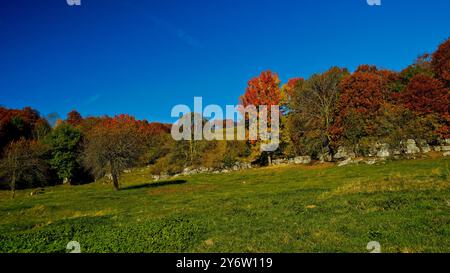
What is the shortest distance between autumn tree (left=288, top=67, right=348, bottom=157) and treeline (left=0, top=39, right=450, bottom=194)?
0.69 feet

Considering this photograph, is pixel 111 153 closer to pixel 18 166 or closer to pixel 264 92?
pixel 18 166

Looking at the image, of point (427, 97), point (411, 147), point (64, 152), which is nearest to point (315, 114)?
point (411, 147)

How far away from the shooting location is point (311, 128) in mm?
68062

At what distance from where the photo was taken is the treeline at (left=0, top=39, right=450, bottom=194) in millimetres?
55625

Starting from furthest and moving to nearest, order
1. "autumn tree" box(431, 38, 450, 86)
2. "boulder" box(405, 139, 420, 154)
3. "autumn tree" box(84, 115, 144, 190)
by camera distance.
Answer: "autumn tree" box(431, 38, 450, 86)
"boulder" box(405, 139, 420, 154)
"autumn tree" box(84, 115, 144, 190)

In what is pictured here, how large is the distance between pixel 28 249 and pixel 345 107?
64.3 metres

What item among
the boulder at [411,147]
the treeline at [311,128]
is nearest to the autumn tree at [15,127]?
the treeline at [311,128]

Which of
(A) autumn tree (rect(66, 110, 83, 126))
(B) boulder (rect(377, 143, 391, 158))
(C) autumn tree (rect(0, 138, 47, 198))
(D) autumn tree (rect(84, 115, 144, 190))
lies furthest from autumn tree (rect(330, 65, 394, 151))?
(A) autumn tree (rect(66, 110, 83, 126))

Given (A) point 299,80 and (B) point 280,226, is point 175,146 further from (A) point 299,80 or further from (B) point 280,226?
(B) point 280,226

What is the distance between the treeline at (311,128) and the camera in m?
55.6

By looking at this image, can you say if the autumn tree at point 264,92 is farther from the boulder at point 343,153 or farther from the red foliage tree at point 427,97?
the red foliage tree at point 427,97

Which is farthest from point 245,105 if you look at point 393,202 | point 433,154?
point 393,202

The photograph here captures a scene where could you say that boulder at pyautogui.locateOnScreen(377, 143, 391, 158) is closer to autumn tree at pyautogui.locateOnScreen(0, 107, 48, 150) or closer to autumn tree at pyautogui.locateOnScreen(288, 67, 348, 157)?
autumn tree at pyautogui.locateOnScreen(288, 67, 348, 157)
